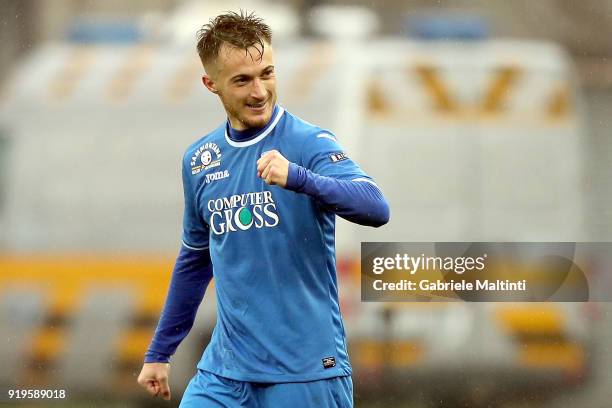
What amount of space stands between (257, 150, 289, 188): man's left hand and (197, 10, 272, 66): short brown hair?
1.36ft

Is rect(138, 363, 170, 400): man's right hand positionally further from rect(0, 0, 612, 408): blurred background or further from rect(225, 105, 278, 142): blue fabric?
rect(0, 0, 612, 408): blurred background

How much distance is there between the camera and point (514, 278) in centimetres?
554

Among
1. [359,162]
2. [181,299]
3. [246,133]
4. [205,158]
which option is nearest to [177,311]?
[181,299]

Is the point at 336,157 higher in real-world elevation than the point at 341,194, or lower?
higher

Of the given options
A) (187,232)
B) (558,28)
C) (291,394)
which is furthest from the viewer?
(558,28)

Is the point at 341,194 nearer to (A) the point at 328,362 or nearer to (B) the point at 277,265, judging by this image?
(B) the point at 277,265

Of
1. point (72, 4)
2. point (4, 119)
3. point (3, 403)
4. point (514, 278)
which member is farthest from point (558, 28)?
point (3, 403)

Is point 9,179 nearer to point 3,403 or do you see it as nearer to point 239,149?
point 3,403

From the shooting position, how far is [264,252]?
11.6 ft

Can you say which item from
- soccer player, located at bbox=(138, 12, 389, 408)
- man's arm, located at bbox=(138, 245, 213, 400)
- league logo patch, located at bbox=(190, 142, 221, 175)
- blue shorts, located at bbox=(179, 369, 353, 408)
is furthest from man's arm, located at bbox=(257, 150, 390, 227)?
man's arm, located at bbox=(138, 245, 213, 400)

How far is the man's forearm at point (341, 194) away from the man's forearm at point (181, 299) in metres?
0.73

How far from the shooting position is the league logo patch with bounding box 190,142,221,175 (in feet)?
12.1

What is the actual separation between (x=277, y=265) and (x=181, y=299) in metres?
→ 0.54

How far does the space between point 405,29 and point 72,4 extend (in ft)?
4.90
